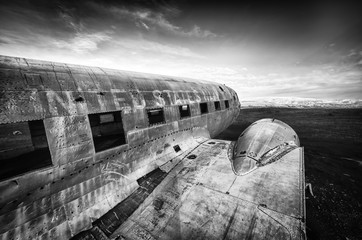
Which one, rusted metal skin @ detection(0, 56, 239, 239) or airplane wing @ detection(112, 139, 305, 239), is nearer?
rusted metal skin @ detection(0, 56, 239, 239)

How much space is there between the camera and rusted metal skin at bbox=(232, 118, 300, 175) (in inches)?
221

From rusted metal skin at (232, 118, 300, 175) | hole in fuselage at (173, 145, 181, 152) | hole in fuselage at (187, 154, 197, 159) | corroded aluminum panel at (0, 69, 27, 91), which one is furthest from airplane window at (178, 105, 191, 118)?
corroded aluminum panel at (0, 69, 27, 91)

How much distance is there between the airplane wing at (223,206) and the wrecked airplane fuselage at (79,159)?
0.07m

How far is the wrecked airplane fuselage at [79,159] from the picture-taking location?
10.2 ft

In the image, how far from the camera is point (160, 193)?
455 cm

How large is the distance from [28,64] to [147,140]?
156 inches

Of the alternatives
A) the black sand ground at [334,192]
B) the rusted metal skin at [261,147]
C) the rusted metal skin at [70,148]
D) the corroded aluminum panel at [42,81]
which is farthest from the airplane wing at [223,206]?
the corroded aluminum panel at [42,81]

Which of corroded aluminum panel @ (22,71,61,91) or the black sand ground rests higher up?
corroded aluminum panel @ (22,71,61,91)

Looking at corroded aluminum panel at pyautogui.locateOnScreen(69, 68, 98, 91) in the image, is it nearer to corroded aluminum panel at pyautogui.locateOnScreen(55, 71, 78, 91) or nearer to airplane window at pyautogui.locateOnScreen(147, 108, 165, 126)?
corroded aluminum panel at pyautogui.locateOnScreen(55, 71, 78, 91)

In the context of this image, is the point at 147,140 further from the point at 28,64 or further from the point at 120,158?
the point at 28,64

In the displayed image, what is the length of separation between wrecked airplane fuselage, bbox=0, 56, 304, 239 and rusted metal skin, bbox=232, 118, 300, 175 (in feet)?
1.40

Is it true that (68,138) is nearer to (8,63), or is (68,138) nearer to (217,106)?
(8,63)

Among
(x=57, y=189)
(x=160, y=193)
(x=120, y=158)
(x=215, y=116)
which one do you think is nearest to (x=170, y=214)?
(x=160, y=193)

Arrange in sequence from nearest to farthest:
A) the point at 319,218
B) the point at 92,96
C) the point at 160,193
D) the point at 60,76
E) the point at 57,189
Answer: the point at 57,189 → the point at 60,76 → the point at 92,96 → the point at 160,193 → the point at 319,218
